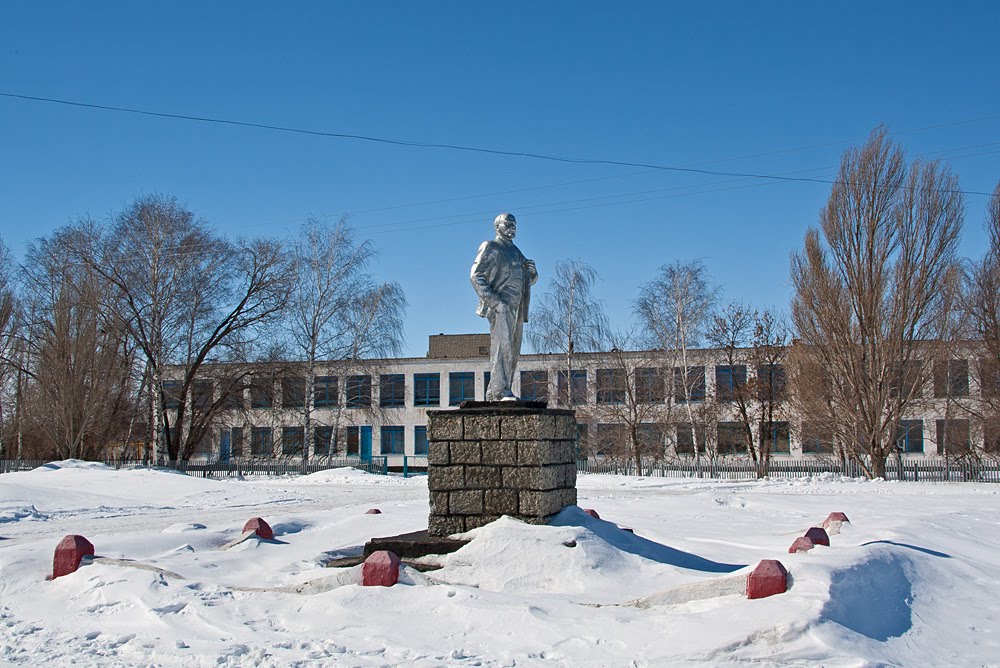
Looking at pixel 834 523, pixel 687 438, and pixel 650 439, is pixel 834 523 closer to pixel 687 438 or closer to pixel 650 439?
pixel 650 439

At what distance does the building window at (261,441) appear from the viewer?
45.8 metres

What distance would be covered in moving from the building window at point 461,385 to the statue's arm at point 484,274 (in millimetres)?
39050

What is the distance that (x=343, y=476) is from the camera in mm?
32938

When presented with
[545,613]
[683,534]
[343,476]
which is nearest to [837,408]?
[343,476]

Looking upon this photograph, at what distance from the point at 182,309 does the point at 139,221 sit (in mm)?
3656

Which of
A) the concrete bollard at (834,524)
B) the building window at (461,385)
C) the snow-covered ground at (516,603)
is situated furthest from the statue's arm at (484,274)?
the building window at (461,385)

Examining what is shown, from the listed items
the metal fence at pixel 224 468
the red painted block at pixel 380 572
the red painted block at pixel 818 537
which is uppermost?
the red painted block at pixel 380 572

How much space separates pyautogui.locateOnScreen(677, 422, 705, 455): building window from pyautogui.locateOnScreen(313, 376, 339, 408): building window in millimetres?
16460

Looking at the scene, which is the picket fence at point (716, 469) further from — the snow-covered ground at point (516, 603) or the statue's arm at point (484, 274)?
the statue's arm at point (484, 274)

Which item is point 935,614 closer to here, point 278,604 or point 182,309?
point 278,604

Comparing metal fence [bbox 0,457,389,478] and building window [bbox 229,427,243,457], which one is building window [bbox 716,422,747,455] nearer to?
metal fence [bbox 0,457,389,478]

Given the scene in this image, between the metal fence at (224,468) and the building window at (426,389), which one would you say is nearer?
the metal fence at (224,468)

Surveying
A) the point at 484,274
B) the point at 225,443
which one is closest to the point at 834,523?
the point at 484,274

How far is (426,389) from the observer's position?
168 ft
